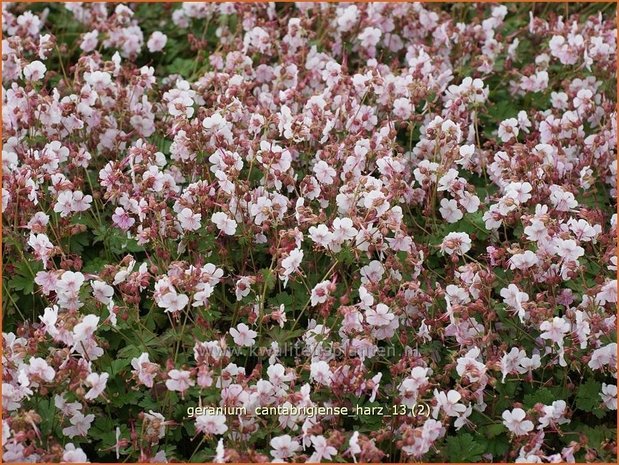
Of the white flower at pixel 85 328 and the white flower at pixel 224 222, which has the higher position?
the white flower at pixel 224 222

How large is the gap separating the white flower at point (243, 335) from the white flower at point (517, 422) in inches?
39.5

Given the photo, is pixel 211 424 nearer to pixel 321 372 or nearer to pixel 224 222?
pixel 321 372

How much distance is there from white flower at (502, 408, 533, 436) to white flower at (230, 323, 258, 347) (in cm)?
100

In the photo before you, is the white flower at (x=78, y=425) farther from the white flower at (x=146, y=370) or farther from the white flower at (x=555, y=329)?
the white flower at (x=555, y=329)

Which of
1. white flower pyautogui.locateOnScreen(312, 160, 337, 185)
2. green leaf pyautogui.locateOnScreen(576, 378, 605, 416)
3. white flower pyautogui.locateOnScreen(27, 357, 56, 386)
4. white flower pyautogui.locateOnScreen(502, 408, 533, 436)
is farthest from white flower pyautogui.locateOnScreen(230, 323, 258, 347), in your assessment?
green leaf pyautogui.locateOnScreen(576, 378, 605, 416)

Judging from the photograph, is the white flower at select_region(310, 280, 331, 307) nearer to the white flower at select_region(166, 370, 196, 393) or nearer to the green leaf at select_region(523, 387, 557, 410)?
the white flower at select_region(166, 370, 196, 393)

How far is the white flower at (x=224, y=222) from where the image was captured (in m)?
3.88

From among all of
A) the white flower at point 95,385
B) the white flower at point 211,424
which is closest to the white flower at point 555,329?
the white flower at point 211,424

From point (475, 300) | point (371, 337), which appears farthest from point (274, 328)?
point (475, 300)

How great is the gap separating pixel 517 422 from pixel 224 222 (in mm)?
1413

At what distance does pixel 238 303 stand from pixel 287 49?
1.90m

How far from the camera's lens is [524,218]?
3.83 m

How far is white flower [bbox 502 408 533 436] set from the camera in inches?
134

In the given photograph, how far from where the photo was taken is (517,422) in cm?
345
